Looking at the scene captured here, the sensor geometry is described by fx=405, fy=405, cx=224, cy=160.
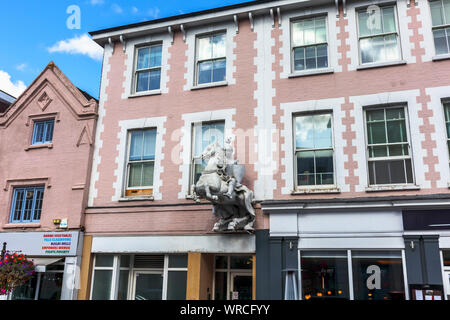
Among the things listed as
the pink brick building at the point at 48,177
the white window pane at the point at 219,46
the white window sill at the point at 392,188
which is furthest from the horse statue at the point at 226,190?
the pink brick building at the point at 48,177

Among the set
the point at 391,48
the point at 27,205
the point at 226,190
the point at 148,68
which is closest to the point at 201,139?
the point at 226,190

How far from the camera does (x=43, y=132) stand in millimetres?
15344

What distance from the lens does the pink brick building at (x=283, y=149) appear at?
1075cm

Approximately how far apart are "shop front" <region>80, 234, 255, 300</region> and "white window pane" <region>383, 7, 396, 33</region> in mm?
7650

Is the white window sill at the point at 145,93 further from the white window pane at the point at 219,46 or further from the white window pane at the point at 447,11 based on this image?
the white window pane at the point at 447,11

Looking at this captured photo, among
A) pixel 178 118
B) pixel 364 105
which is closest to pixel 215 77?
pixel 178 118

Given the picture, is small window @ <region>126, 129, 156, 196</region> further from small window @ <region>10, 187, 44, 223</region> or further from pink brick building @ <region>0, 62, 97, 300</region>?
small window @ <region>10, 187, 44, 223</region>

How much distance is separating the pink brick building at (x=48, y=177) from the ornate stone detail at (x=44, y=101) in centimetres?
4

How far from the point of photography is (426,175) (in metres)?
10.7

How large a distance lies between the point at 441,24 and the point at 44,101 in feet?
45.5

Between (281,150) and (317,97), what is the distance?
196 centimetres

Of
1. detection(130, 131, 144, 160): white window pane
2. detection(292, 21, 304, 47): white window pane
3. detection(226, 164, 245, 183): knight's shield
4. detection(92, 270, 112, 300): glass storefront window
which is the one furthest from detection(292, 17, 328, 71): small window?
detection(92, 270, 112, 300): glass storefront window

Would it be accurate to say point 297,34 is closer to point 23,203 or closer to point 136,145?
point 136,145
